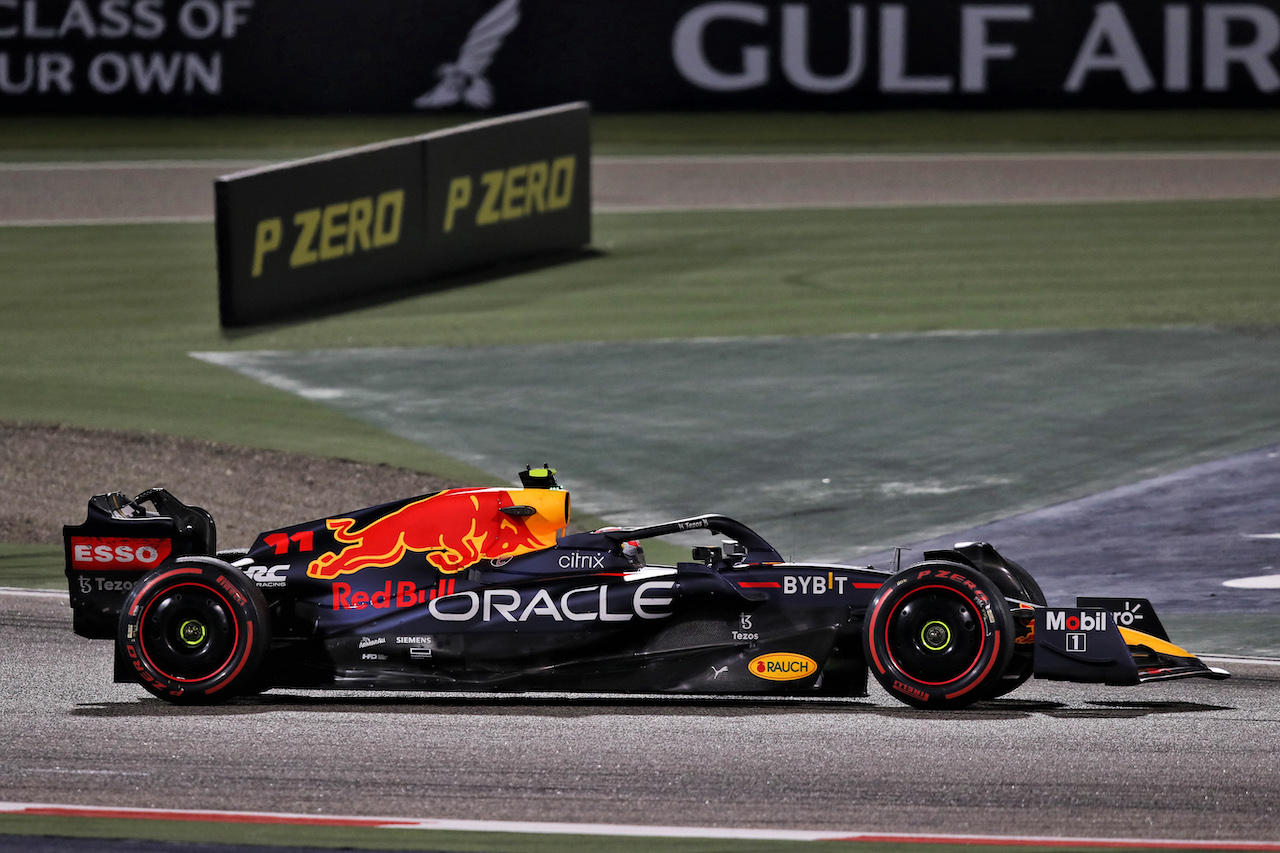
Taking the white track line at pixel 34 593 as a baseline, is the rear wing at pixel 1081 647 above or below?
above

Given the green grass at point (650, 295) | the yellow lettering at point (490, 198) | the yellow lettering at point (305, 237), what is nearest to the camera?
the green grass at point (650, 295)

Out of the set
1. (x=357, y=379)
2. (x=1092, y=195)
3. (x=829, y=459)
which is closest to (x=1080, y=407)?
(x=829, y=459)

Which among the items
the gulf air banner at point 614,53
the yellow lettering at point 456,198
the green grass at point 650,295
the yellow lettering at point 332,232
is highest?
the gulf air banner at point 614,53

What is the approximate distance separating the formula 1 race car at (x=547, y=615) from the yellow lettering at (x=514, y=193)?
1551 centimetres

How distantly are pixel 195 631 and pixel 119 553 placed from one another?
0.62 m

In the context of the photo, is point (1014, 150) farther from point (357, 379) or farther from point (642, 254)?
point (357, 379)

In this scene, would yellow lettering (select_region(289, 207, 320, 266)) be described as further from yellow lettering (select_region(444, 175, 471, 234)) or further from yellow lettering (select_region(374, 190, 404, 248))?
yellow lettering (select_region(444, 175, 471, 234))

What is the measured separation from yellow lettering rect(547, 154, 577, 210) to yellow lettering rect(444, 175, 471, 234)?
1.64m

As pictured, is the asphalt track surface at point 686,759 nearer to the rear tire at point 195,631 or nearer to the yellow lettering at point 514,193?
the rear tire at point 195,631

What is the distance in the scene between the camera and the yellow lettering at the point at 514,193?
24531mm

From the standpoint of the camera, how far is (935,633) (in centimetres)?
873

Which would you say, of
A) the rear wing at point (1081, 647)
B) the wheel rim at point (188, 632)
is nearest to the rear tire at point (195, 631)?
the wheel rim at point (188, 632)

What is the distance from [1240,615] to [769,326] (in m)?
9.87

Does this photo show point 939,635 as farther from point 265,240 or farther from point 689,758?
point 265,240
